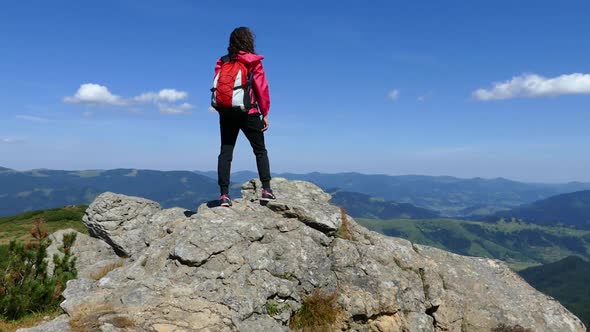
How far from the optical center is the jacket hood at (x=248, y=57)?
41.1 ft

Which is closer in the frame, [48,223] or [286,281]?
[286,281]

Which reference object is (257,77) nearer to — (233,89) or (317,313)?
(233,89)

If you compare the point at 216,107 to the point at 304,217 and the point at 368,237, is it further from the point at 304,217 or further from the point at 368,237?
the point at 368,237

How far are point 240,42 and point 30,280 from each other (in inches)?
443

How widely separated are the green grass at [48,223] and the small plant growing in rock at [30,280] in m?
36.5

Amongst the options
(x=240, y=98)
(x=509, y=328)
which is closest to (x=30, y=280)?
(x=240, y=98)

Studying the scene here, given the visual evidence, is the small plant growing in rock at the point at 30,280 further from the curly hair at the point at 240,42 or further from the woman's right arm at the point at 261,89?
the curly hair at the point at 240,42

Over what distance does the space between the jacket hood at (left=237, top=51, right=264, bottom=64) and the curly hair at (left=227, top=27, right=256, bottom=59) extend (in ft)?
0.59

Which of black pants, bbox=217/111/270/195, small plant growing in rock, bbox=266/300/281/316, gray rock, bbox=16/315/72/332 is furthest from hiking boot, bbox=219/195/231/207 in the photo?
gray rock, bbox=16/315/72/332

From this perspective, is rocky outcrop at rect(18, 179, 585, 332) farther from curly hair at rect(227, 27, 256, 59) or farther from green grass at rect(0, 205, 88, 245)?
green grass at rect(0, 205, 88, 245)

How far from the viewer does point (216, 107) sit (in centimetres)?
1254

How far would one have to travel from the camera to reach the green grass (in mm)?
51453

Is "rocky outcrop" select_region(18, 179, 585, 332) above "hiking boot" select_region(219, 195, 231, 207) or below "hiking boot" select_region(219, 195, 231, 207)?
below

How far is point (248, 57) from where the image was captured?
41.2 ft
